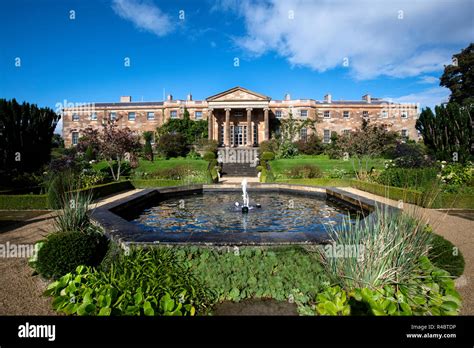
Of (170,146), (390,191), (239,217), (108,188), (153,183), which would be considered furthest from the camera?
(170,146)

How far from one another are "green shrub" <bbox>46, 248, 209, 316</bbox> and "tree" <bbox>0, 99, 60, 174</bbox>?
44.1ft

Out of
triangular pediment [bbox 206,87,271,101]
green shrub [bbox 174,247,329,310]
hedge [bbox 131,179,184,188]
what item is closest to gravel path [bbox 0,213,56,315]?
green shrub [bbox 174,247,329,310]

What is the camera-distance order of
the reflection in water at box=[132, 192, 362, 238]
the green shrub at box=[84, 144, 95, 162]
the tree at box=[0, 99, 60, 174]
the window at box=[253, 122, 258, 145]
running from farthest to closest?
the window at box=[253, 122, 258, 145]
the green shrub at box=[84, 144, 95, 162]
the tree at box=[0, 99, 60, 174]
the reflection in water at box=[132, 192, 362, 238]

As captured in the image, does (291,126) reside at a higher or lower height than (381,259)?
higher

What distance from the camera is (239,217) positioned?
23.8 feet

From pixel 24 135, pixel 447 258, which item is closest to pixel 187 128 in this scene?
pixel 24 135

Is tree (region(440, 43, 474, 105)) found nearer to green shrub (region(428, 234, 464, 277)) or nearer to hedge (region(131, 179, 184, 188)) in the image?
hedge (region(131, 179, 184, 188))

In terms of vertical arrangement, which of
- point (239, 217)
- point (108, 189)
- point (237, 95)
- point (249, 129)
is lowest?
point (239, 217)

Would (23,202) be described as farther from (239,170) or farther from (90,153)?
(90,153)

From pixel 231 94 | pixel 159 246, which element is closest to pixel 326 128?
pixel 231 94

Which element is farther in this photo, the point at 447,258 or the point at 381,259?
the point at 447,258

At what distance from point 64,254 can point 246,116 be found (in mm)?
35127

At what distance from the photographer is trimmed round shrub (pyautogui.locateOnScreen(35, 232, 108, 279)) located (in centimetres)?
378
